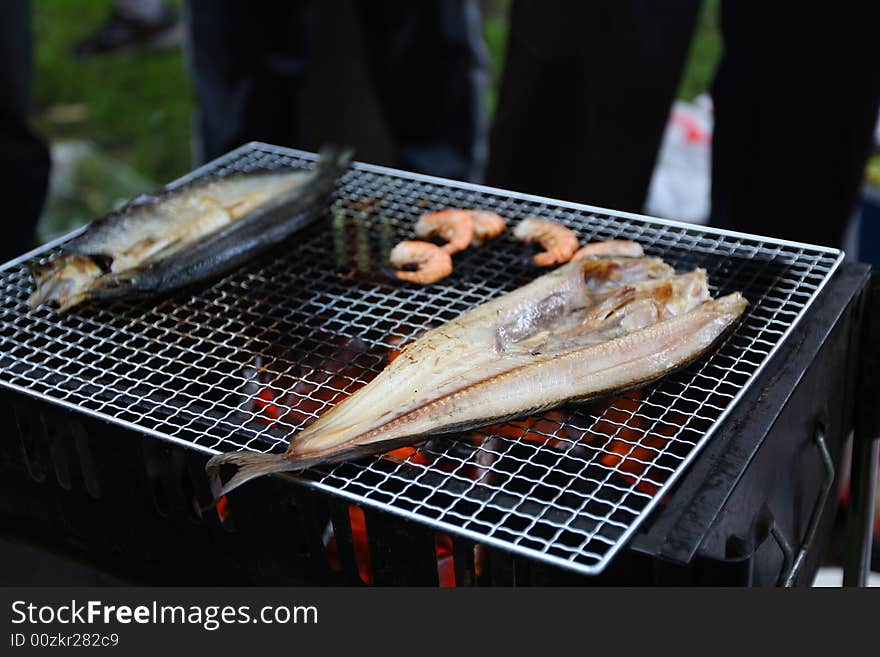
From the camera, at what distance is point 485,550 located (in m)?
1.89

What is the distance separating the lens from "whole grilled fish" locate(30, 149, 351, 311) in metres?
2.61

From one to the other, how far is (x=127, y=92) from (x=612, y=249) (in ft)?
21.2

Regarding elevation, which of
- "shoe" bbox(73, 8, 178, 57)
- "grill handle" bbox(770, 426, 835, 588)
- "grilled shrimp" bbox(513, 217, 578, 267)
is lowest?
"shoe" bbox(73, 8, 178, 57)

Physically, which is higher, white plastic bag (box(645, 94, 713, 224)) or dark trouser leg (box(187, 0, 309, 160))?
dark trouser leg (box(187, 0, 309, 160))

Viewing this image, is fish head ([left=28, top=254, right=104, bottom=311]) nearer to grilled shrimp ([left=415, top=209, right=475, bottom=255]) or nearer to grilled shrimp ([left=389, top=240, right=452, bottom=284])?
grilled shrimp ([left=389, top=240, right=452, bottom=284])

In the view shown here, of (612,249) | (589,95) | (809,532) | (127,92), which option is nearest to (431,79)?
(589,95)

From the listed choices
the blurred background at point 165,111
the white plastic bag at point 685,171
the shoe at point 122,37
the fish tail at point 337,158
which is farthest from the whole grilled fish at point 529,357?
the shoe at point 122,37

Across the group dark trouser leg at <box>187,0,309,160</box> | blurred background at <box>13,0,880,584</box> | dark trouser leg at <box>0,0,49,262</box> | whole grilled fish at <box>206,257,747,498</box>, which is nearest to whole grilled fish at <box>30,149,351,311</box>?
whole grilled fish at <box>206,257,747,498</box>

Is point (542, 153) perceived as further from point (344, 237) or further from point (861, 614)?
point (861, 614)

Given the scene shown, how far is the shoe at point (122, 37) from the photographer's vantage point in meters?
8.59

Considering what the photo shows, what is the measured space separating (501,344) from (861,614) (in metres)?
0.92

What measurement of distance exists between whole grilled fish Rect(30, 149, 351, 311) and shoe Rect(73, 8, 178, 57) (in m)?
6.20

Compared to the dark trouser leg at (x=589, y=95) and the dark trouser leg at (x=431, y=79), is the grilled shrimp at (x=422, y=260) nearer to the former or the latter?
the dark trouser leg at (x=589, y=95)

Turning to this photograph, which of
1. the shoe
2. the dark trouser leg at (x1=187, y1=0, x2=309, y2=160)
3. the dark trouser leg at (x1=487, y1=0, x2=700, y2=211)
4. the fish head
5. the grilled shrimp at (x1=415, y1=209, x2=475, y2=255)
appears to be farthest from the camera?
the shoe
